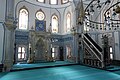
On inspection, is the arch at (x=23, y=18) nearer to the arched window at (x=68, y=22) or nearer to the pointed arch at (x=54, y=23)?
the pointed arch at (x=54, y=23)

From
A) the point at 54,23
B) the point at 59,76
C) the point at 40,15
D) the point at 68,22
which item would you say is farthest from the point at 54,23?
the point at 59,76

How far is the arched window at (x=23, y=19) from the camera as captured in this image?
587 inches

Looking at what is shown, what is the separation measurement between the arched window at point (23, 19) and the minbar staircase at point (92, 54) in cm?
678

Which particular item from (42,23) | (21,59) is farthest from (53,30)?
(21,59)

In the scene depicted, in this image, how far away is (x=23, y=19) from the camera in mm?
15117

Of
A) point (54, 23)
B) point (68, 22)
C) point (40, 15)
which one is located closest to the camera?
point (40, 15)

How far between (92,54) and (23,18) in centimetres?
866

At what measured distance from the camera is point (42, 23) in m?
16.2

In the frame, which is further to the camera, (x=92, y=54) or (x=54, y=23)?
(x=54, y=23)

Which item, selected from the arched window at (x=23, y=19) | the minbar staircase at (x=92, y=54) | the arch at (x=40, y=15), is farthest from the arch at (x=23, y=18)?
the minbar staircase at (x=92, y=54)

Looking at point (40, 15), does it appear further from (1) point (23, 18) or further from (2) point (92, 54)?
(2) point (92, 54)

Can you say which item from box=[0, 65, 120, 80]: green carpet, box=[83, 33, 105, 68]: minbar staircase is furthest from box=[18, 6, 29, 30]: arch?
box=[0, 65, 120, 80]: green carpet

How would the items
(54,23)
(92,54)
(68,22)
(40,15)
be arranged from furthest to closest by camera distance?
(54,23) < (68,22) < (40,15) < (92,54)

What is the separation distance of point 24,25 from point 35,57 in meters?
3.85
